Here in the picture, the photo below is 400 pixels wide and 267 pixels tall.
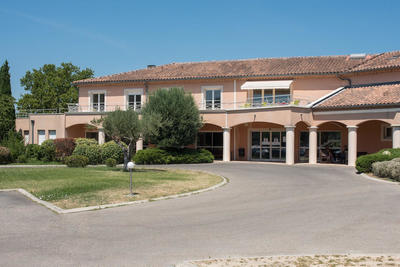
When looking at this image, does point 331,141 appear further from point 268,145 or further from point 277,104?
point 277,104

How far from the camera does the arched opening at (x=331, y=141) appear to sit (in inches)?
1227

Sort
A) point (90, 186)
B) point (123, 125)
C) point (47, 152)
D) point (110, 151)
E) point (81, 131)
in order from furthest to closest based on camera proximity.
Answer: point (81, 131), point (47, 152), point (110, 151), point (123, 125), point (90, 186)

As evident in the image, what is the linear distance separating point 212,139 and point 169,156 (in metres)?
6.50

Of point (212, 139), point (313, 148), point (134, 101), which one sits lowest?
point (313, 148)

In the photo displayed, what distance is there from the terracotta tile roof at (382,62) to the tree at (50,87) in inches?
1632

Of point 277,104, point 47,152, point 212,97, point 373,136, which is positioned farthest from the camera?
point 212,97

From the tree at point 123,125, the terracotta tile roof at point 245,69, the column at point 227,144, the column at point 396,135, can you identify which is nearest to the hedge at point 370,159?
the column at point 396,135

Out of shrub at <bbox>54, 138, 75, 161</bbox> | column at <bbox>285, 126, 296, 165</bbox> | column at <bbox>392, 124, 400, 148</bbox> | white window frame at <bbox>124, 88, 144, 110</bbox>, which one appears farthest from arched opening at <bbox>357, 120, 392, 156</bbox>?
shrub at <bbox>54, 138, 75, 161</bbox>

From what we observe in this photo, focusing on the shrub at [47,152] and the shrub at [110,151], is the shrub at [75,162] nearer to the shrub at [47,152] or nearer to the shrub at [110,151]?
the shrub at [110,151]

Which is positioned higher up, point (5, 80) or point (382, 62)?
A: point (5, 80)

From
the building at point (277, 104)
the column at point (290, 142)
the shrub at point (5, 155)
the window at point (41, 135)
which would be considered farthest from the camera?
the window at point (41, 135)

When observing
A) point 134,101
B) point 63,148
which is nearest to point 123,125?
point 63,148

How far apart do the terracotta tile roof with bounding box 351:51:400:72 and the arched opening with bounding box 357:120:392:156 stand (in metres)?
3.78

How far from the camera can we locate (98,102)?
127 feet
